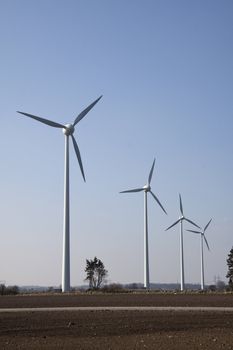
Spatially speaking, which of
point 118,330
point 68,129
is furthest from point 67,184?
point 118,330

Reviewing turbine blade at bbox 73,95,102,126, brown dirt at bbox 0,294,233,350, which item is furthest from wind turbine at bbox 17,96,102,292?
brown dirt at bbox 0,294,233,350

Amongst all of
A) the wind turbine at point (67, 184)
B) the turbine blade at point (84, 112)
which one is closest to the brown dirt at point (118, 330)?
the wind turbine at point (67, 184)

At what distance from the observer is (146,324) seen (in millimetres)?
25109

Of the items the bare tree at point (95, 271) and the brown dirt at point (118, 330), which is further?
the bare tree at point (95, 271)

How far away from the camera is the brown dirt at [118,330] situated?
62.1 ft

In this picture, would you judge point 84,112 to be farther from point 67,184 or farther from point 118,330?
point 118,330

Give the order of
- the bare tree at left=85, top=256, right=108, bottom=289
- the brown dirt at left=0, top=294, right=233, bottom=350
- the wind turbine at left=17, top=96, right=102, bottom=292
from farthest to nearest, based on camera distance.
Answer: the bare tree at left=85, top=256, right=108, bottom=289 < the wind turbine at left=17, top=96, right=102, bottom=292 < the brown dirt at left=0, top=294, right=233, bottom=350

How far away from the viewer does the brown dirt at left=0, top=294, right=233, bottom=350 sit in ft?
62.1

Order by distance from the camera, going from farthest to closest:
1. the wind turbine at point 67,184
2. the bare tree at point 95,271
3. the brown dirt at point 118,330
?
the bare tree at point 95,271, the wind turbine at point 67,184, the brown dirt at point 118,330

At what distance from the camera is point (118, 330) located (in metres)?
23.0

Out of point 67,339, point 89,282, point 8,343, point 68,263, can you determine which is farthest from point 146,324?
point 89,282

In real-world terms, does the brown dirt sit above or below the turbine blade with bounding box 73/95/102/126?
below

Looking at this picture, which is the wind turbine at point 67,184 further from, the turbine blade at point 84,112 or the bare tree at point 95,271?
the bare tree at point 95,271

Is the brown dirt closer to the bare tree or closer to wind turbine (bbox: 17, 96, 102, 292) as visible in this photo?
wind turbine (bbox: 17, 96, 102, 292)
